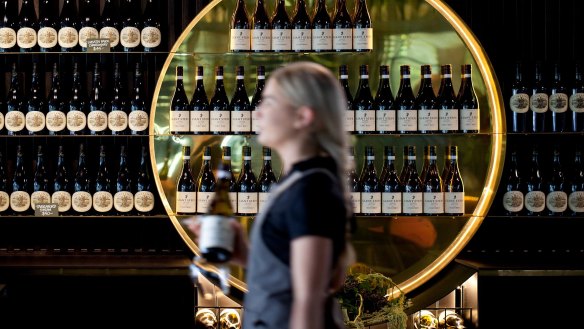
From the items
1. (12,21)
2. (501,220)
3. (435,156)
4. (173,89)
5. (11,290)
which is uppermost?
(12,21)

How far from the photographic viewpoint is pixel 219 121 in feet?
11.4

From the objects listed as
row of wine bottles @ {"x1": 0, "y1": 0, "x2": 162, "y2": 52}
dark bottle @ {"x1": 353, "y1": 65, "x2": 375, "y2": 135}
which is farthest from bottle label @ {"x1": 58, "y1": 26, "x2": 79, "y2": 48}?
dark bottle @ {"x1": 353, "y1": 65, "x2": 375, "y2": 135}

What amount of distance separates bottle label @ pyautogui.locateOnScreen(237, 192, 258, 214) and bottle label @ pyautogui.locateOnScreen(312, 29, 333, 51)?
2.32 feet

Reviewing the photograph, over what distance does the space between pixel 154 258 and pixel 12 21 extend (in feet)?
4.36

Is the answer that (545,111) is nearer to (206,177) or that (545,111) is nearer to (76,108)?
(206,177)

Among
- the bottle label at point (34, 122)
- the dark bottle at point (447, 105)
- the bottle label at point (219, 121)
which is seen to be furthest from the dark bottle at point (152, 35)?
the dark bottle at point (447, 105)

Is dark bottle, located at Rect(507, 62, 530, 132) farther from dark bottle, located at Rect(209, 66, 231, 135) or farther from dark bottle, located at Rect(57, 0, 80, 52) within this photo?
dark bottle, located at Rect(57, 0, 80, 52)

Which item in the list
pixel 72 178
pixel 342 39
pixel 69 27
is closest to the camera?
pixel 342 39

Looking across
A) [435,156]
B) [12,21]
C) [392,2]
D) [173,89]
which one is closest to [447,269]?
[435,156]

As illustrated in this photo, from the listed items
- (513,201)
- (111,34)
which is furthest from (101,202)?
(513,201)

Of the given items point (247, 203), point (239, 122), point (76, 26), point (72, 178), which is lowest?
point (247, 203)

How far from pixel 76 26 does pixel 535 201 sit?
88.5 inches

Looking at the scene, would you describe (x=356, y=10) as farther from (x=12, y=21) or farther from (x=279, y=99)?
(x=279, y=99)

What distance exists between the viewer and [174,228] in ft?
11.8
